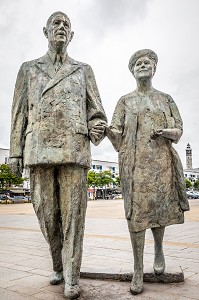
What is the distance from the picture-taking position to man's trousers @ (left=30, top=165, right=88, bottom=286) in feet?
10.0

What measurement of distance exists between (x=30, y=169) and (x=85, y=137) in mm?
615

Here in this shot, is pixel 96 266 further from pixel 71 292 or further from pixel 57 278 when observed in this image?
pixel 71 292

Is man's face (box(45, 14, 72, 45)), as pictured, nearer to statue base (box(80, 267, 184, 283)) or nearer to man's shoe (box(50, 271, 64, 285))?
man's shoe (box(50, 271, 64, 285))

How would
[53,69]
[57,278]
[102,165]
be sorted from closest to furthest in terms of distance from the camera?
1. [53,69]
2. [57,278]
3. [102,165]

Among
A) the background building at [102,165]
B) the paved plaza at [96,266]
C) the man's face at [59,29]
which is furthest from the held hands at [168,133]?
the background building at [102,165]

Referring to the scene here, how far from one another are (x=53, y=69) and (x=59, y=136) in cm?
72

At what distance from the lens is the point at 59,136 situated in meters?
3.04

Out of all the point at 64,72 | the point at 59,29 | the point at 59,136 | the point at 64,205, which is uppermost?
the point at 59,29

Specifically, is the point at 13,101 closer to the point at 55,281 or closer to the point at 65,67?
the point at 65,67

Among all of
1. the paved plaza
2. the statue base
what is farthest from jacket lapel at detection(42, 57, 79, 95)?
the statue base

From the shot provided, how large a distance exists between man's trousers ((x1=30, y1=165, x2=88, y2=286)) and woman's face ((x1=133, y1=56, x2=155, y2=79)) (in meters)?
1.15

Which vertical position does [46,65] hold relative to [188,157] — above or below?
below

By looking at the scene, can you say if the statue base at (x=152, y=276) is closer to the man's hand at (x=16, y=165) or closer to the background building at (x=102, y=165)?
the man's hand at (x=16, y=165)

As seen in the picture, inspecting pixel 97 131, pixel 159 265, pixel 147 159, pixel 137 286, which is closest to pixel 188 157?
pixel 159 265
